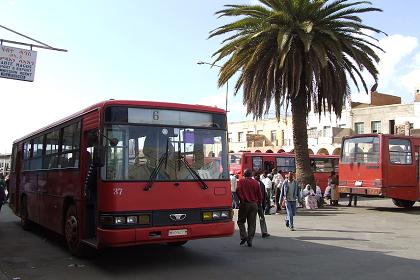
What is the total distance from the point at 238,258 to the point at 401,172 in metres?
14.6

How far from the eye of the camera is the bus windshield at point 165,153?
8.75 m

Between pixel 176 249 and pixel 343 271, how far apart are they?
3.92m

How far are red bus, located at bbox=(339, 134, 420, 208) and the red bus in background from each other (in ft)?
28.3

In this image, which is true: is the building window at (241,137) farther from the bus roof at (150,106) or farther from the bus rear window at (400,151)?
the bus roof at (150,106)

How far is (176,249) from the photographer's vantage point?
1124cm

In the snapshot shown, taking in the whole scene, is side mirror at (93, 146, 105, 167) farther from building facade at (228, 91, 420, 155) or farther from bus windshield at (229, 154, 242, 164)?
building facade at (228, 91, 420, 155)

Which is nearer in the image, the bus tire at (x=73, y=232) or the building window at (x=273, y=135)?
the bus tire at (x=73, y=232)

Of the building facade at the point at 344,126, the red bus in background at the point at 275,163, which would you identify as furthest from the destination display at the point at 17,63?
the building facade at the point at 344,126

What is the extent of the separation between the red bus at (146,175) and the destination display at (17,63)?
6.45 m

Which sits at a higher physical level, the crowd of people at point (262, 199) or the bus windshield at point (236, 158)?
the bus windshield at point (236, 158)

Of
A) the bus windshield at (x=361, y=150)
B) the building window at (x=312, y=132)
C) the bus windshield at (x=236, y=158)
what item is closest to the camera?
the bus windshield at (x=361, y=150)

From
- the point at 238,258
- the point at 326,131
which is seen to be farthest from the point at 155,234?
the point at 326,131

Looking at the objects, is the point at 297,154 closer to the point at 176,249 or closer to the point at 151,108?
the point at 176,249

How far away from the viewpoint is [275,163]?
3372 cm
